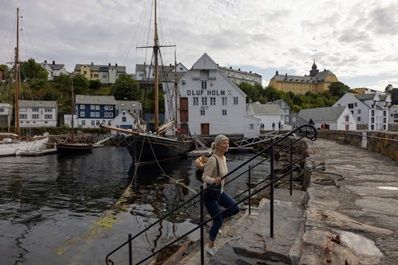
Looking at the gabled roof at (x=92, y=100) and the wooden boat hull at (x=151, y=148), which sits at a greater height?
the gabled roof at (x=92, y=100)

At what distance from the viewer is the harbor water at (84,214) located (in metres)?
10.5

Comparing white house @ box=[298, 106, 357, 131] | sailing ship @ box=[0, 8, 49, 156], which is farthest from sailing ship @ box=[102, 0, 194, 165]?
white house @ box=[298, 106, 357, 131]

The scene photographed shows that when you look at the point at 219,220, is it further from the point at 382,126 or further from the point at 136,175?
the point at 382,126

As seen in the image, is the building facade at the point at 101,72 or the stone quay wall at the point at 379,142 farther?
the building facade at the point at 101,72

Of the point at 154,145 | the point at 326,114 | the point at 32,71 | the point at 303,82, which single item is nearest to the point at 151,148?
the point at 154,145

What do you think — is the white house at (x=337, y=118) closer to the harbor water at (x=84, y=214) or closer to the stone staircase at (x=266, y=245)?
the harbor water at (x=84, y=214)

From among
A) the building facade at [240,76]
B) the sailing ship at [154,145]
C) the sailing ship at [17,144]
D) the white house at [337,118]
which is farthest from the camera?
the building facade at [240,76]

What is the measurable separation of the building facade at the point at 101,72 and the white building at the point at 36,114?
47.0 meters

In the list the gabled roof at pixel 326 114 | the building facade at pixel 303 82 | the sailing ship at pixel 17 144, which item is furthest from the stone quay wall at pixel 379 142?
the building facade at pixel 303 82

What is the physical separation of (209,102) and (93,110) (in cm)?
4229

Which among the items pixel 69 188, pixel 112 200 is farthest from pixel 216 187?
pixel 69 188

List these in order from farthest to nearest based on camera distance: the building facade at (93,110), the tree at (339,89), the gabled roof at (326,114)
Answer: the tree at (339,89), the building facade at (93,110), the gabled roof at (326,114)

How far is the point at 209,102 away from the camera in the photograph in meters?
58.2

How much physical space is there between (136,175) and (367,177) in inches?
787
